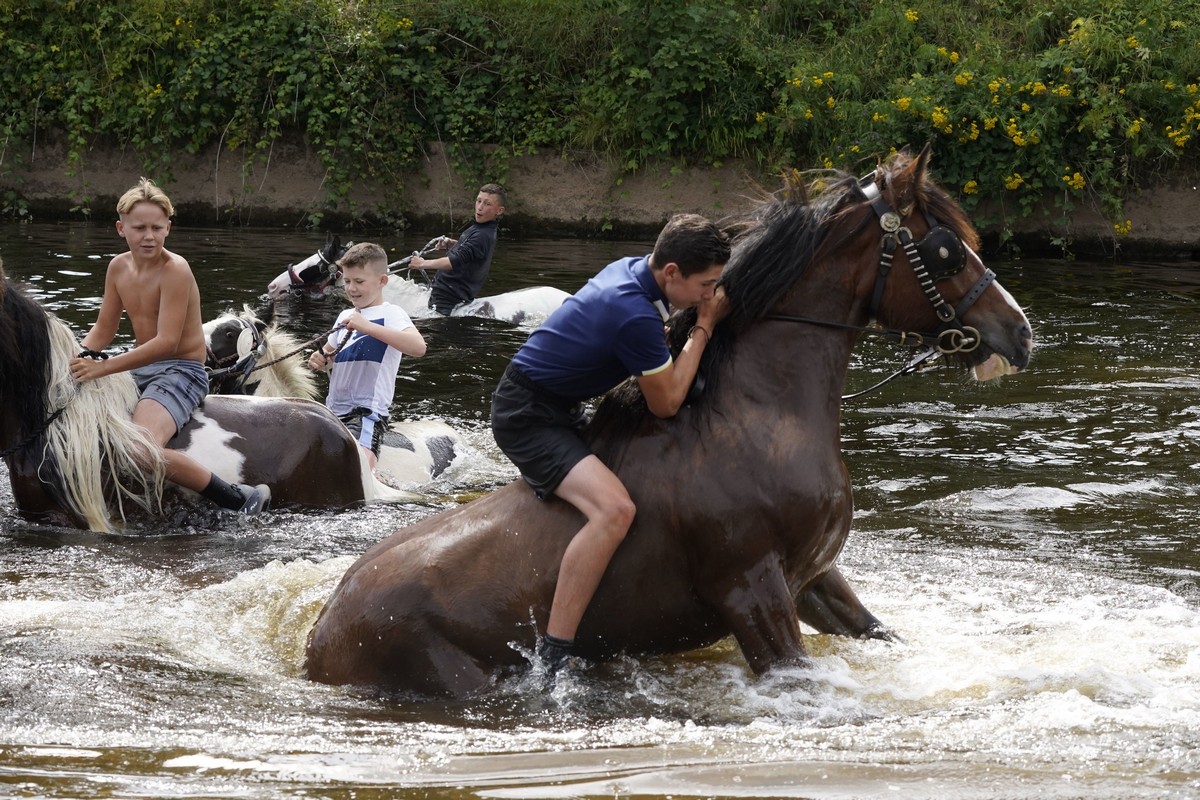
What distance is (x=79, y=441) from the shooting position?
6.92 meters

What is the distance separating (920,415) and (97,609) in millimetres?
5976

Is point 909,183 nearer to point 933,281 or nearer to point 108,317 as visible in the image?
point 933,281

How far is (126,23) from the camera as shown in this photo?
835 inches

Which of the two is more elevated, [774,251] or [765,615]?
[774,251]

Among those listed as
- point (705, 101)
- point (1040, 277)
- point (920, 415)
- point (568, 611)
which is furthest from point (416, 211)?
point (568, 611)

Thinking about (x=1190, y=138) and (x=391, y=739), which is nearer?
(x=391, y=739)

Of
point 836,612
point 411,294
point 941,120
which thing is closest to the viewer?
point 836,612

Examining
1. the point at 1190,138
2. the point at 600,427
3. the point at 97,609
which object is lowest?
the point at 97,609

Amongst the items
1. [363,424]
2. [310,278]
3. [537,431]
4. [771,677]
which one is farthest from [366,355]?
[310,278]

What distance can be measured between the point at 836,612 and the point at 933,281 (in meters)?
1.23

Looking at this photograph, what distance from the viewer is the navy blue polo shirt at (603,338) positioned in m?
4.47

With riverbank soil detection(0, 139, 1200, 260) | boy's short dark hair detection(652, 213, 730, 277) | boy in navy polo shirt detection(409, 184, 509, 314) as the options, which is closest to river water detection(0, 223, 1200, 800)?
boy's short dark hair detection(652, 213, 730, 277)

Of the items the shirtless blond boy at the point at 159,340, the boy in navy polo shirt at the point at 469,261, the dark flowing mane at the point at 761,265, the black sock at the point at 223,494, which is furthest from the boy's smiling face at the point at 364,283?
the boy in navy polo shirt at the point at 469,261

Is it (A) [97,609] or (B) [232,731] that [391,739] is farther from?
(A) [97,609]
